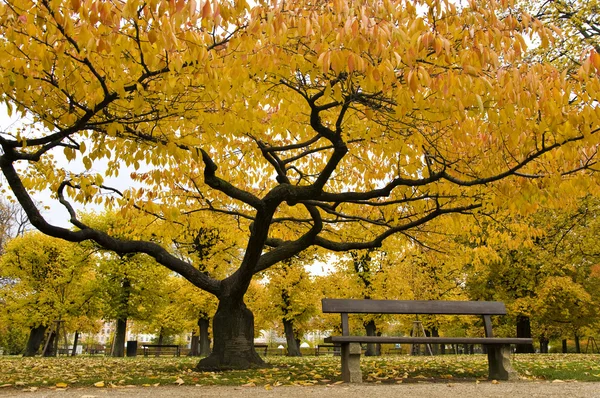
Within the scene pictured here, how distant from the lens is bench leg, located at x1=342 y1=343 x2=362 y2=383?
20.2 ft

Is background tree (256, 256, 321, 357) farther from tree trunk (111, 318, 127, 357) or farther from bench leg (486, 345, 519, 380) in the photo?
bench leg (486, 345, 519, 380)

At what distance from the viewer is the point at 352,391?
5.20 metres

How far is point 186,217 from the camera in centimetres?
1101

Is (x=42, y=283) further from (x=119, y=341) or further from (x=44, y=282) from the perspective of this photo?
(x=119, y=341)

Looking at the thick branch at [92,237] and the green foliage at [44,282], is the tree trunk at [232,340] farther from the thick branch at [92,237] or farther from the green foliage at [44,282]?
the green foliage at [44,282]

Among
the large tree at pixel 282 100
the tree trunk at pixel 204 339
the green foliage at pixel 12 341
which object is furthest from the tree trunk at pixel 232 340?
the green foliage at pixel 12 341

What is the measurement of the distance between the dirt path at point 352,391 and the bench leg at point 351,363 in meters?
0.33

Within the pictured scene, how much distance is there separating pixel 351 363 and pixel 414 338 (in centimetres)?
92

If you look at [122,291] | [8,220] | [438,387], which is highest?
[8,220]

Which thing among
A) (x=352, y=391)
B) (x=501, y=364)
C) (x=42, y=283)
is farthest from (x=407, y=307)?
(x=42, y=283)

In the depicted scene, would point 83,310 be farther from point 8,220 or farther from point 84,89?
point 84,89

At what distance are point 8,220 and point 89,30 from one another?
1389 inches

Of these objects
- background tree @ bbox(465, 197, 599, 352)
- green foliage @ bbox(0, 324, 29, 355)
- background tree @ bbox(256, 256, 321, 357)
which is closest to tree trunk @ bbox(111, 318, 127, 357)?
background tree @ bbox(256, 256, 321, 357)

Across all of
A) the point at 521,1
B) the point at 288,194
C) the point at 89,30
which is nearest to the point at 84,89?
the point at 89,30
